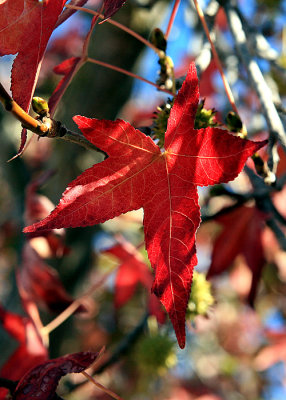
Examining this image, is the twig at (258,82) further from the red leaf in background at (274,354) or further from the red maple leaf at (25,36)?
the red leaf in background at (274,354)

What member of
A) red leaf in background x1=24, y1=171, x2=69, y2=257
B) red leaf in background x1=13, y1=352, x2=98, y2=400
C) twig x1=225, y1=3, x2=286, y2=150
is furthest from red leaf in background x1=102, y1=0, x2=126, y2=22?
red leaf in background x1=24, y1=171, x2=69, y2=257

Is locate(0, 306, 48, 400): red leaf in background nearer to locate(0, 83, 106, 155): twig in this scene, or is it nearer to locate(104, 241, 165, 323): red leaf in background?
locate(104, 241, 165, 323): red leaf in background

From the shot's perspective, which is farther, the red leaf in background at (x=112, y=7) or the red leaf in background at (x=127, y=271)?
the red leaf in background at (x=127, y=271)

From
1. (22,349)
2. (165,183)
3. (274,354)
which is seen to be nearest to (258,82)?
(165,183)

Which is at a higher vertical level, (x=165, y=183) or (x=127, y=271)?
(x=165, y=183)

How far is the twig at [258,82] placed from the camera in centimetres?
60

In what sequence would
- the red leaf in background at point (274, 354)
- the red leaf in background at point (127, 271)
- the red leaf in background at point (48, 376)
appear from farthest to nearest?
the red leaf in background at point (274, 354) < the red leaf in background at point (127, 271) < the red leaf in background at point (48, 376)

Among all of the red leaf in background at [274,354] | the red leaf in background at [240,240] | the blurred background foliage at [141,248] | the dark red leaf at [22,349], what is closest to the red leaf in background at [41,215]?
the blurred background foliage at [141,248]

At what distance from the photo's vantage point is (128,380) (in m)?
2.08

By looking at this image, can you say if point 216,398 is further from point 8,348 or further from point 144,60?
point 144,60

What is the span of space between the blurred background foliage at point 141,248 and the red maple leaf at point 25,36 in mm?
83

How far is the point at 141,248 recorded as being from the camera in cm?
139

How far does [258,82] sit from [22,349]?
0.63 meters

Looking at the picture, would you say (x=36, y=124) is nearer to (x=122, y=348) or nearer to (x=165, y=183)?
(x=165, y=183)
